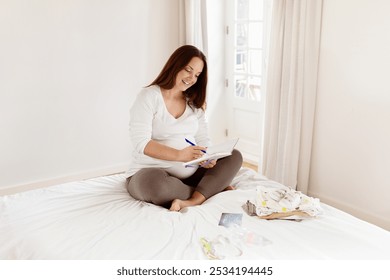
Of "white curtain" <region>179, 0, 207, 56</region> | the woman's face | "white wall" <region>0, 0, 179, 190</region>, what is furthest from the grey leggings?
"white curtain" <region>179, 0, 207, 56</region>

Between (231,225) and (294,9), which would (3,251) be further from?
(294,9)

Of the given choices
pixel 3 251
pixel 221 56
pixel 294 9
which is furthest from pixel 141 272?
pixel 221 56

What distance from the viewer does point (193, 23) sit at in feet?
12.0

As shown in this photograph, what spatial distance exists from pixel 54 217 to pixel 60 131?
1.54 metres

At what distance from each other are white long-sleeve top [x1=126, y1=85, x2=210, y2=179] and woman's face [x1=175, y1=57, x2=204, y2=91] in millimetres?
127

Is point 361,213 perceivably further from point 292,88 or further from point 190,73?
point 190,73

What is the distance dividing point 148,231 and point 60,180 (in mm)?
1861

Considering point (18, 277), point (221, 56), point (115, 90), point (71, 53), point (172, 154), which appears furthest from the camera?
point (221, 56)

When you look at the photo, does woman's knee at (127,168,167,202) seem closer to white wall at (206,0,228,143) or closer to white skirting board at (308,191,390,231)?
white skirting board at (308,191,390,231)

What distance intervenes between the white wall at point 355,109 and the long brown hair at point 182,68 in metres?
0.93

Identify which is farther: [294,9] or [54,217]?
[294,9]

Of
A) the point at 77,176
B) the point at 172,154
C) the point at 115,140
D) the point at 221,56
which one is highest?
the point at 221,56

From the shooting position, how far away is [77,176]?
344cm

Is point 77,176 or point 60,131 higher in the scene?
point 60,131
